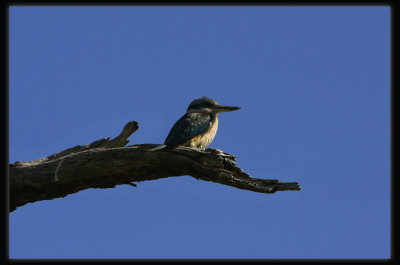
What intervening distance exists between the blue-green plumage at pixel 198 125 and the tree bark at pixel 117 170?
47 cm

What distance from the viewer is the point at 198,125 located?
7.03m

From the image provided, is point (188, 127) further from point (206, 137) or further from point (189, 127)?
point (206, 137)

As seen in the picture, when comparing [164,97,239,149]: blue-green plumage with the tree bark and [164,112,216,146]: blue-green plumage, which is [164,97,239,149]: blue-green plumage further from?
the tree bark

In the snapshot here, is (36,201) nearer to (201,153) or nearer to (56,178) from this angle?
(56,178)

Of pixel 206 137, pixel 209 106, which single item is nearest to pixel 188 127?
pixel 206 137

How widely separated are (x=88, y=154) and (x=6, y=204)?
1171 millimetres

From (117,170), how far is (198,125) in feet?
5.22

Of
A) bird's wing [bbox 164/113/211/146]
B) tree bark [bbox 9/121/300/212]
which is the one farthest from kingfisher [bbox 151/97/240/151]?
tree bark [bbox 9/121/300/212]

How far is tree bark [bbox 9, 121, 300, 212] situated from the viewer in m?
5.62

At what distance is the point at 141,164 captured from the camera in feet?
19.0

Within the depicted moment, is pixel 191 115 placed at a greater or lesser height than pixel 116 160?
greater

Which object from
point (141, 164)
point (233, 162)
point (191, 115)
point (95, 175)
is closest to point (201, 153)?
point (233, 162)

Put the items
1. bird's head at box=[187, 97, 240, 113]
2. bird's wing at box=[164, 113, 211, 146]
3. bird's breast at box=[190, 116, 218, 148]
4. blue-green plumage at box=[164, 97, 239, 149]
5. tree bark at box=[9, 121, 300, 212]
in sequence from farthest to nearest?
bird's head at box=[187, 97, 240, 113] < bird's breast at box=[190, 116, 218, 148] < blue-green plumage at box=[164, 97, 239, 149] < bird's wing at box=[164, 113, 211, 146] < tree bark at box=[9, 121, 300, 212]

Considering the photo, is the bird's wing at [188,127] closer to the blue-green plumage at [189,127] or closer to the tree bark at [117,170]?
the blue-green plumage at [189,127]
